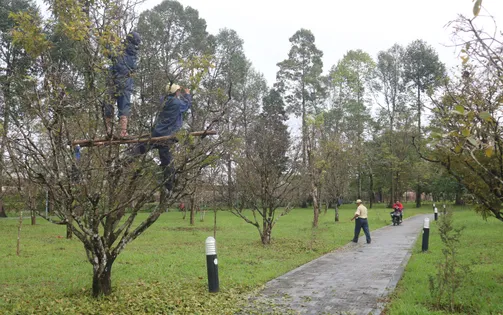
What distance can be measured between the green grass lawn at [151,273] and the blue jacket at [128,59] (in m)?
3.29

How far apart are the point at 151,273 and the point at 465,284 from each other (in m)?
6.18

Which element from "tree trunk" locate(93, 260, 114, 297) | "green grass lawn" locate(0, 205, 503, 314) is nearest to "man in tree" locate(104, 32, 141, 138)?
"tree trunk" locate(93, 260, 114, 297)

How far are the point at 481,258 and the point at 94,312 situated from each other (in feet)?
31.4

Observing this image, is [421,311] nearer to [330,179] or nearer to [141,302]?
[141,302]

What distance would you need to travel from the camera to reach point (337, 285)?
786cm

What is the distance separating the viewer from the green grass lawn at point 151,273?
19.8 ft

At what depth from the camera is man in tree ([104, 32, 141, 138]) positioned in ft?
19.4

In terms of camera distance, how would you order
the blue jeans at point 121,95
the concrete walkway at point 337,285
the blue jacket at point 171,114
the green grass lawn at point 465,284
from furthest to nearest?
1. the blue jacket at point 171,114
2. the concrete walkway at point 337,285
3. the green grass lawn at point 465,284
4. the blue jeans at point 121,95

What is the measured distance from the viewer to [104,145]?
6.30m

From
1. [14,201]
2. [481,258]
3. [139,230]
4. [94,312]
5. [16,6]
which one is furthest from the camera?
[16,6]

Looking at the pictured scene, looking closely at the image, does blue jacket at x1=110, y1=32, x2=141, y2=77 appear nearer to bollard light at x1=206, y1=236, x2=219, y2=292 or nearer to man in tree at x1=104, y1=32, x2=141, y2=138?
man in tree at x1=104, y1=32, x2=141, y2=138

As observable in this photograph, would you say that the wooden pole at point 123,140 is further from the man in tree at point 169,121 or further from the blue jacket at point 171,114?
the blue jacket at point 171,114

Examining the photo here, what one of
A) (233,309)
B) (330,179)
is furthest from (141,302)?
(330,179)

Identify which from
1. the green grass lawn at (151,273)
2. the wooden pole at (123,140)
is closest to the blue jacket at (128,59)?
the wooden pole at (123,140)
